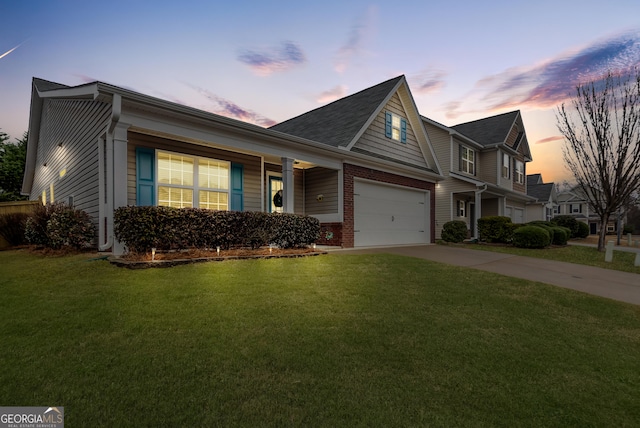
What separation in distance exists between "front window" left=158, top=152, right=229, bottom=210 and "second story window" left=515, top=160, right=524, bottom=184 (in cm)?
2347

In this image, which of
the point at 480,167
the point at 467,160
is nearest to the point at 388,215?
the point at 467,160

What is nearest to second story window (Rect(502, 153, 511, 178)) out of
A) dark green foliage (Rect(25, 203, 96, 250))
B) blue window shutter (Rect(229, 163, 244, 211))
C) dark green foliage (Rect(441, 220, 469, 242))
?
dark green foliage (Rect(441, 220, 469, 242))

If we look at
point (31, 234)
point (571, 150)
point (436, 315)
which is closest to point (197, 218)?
point (436, 315)

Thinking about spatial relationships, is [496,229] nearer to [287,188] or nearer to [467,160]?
[467,160]

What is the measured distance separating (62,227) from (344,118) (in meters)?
9.68

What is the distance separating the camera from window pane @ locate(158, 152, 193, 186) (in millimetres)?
8125

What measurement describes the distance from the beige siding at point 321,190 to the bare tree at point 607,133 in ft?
40.2

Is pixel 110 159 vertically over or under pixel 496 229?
over

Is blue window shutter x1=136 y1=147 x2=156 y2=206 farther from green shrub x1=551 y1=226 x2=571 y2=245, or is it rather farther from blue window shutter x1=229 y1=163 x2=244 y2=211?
green shrub x1=551 y1=226 x2=571 y2=245

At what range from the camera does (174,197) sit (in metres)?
8.27

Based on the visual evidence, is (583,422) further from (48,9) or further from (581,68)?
(581,68)

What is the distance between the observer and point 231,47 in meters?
12.1

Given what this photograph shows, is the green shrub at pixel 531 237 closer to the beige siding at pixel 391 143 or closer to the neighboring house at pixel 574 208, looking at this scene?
the beige siding at pixel 391 143

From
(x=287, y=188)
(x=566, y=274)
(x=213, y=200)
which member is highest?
(x=287, y=188)
